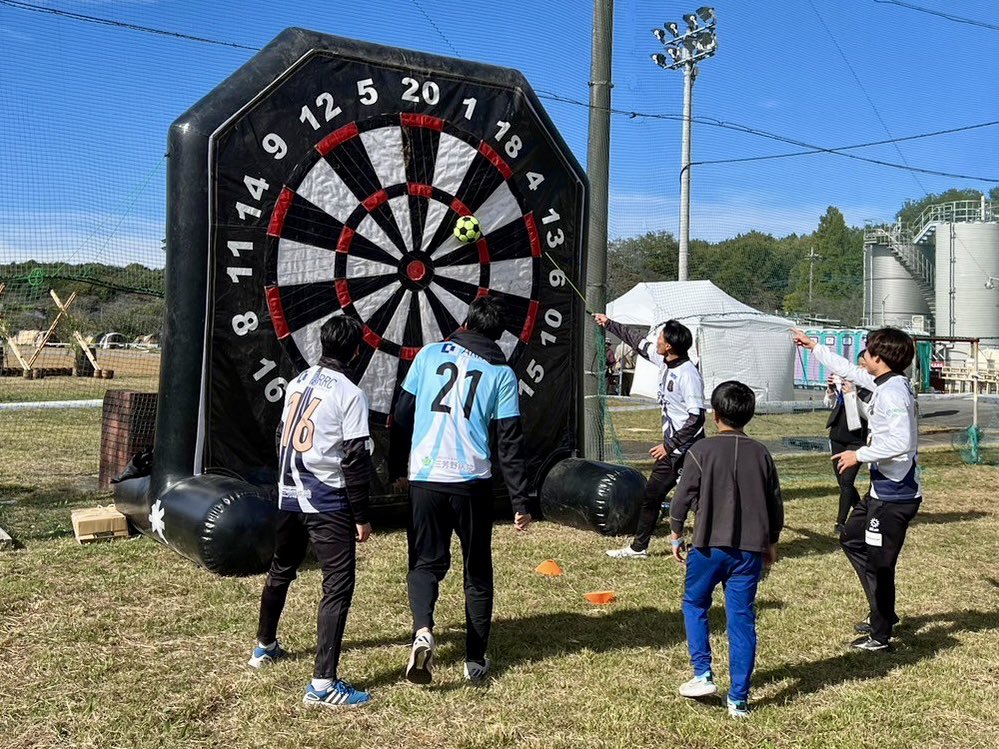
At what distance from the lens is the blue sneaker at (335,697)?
4.36m

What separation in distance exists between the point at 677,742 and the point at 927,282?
49235 millimetres

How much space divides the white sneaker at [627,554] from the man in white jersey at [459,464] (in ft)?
9.45

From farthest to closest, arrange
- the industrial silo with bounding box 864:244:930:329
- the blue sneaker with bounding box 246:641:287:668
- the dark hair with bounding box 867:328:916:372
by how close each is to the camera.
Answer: the industrial silo with bounding box 864:244:930:329 → the dark hair with bounding box 867:328:916:372 → the blue sneaker with bounding box 246:641:287:668

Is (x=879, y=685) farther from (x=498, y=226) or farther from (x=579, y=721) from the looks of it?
(x=498, y=226)

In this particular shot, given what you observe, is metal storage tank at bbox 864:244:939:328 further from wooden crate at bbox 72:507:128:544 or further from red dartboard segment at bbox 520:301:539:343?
wooden crate at bbox 72:507:128:544

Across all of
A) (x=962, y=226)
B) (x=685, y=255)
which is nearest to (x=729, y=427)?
(x=685, y=255)

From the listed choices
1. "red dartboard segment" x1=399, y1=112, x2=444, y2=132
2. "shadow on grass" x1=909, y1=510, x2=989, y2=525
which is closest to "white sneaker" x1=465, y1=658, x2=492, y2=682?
"red dartboard segment" x1=399, y1=112, x2=444, y2=132

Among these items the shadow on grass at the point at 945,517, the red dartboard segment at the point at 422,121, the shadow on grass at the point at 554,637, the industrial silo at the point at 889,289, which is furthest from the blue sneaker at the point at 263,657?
the industrial silo at the point at 889,289

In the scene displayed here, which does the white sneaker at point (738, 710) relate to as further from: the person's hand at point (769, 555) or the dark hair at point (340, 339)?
the dark hair at point (340, 339)

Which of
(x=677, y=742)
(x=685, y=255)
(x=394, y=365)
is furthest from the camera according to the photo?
(x=685, y=255)

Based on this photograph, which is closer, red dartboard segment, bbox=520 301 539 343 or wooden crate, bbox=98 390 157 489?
wooden crate, bbox=98 390 157 489

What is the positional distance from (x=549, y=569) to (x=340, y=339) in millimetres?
3140

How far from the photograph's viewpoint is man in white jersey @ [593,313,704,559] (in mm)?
7480

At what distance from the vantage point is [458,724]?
4.24 metres
